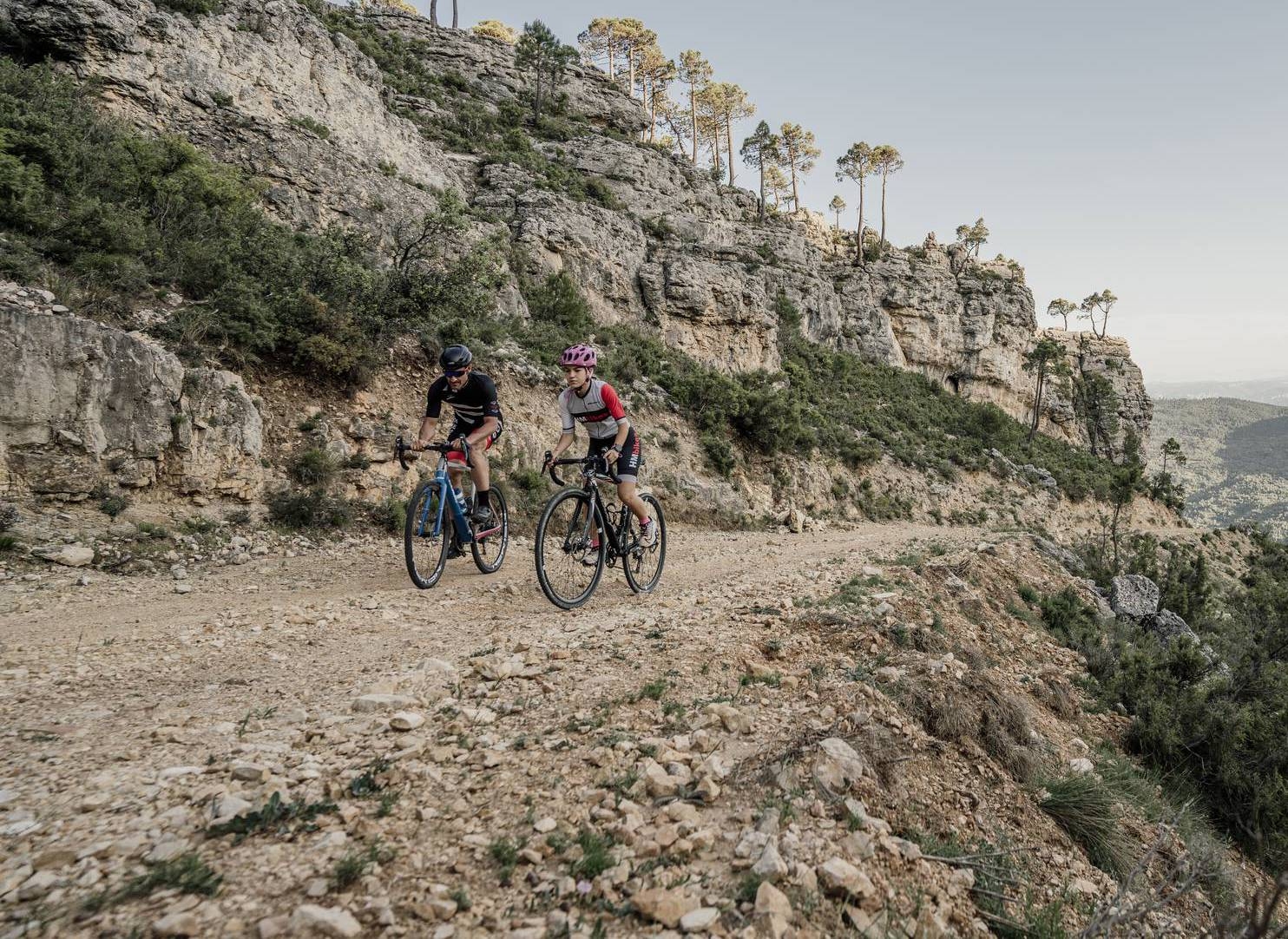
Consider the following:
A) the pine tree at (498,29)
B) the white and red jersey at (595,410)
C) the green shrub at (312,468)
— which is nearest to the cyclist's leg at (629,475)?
the white and red jersey at (595,410)

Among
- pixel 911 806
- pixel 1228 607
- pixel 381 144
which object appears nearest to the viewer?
pixel 911 806

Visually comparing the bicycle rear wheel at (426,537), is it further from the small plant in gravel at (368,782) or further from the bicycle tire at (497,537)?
the small plant in gravel at (368,782)

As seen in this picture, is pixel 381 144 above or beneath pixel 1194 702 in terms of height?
above

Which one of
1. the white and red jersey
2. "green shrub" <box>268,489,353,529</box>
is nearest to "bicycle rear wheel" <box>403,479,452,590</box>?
the white and red jersey

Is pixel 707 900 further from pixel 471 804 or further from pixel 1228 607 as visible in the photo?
pixel 1228 607

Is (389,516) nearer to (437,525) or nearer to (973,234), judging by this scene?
(437,525)

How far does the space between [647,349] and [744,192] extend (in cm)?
3363

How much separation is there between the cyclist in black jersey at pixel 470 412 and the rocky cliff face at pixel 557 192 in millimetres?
12542

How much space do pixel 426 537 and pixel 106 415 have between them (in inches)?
183

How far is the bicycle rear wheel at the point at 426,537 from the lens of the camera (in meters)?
6.50

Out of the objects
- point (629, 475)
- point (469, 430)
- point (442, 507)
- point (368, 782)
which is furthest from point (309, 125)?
point (368, 782)

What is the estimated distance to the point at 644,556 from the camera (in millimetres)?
7617

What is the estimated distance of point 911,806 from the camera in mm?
3289

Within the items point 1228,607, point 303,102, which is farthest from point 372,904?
point 303,102
